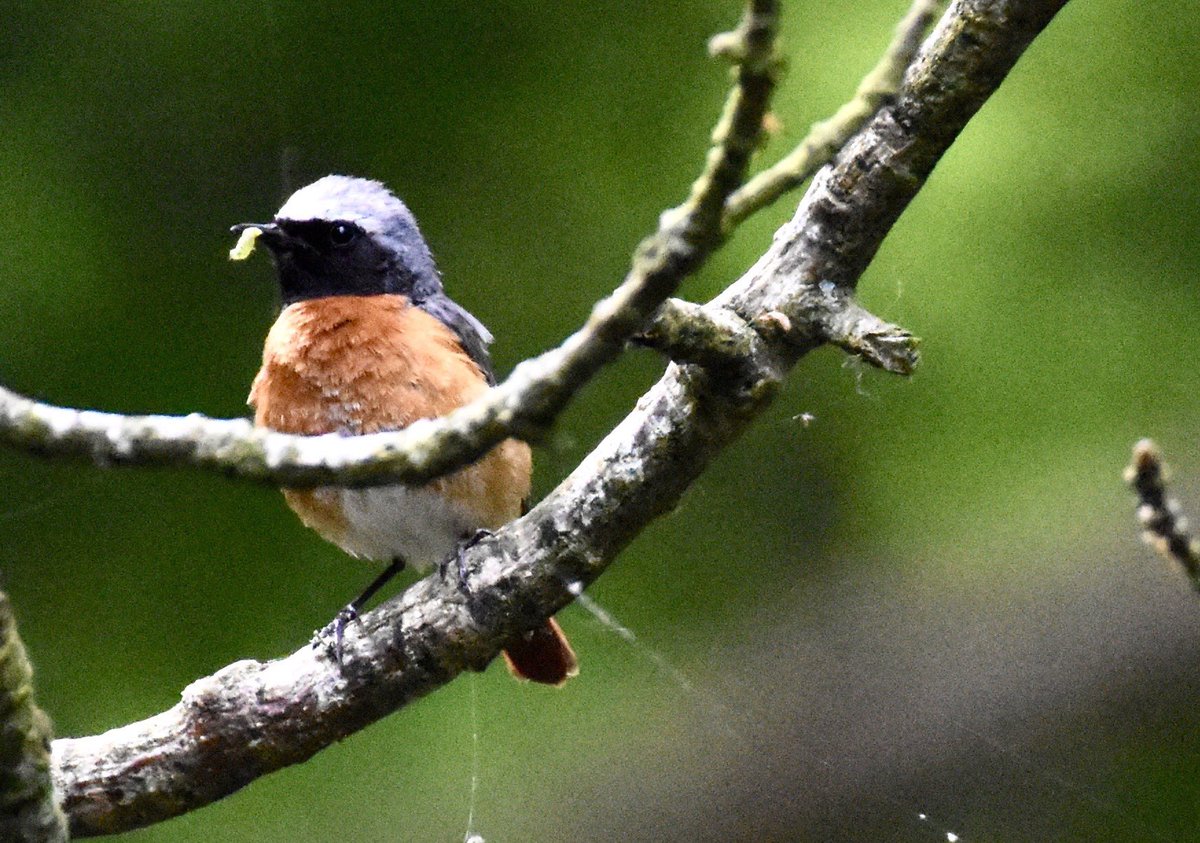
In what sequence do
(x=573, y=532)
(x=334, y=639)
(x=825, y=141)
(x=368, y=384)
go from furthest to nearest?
(x=368, y=384), (x=334, y=639), (x=573, y=532), (x=825, y=141)

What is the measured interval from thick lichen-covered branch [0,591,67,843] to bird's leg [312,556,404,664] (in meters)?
0.94

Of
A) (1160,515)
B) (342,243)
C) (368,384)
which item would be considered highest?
(342,243)

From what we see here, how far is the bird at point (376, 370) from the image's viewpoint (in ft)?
→ 11.4

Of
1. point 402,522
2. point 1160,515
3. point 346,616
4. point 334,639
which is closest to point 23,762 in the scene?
point 334,639

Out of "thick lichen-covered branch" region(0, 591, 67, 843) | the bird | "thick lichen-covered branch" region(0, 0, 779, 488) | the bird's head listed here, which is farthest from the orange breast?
"thick lichen-covered branch" region(0, 0, 779, 488)

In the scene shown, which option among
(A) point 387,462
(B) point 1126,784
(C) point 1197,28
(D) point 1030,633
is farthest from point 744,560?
(A) point 387,462

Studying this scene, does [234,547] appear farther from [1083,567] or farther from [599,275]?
[1083,567]

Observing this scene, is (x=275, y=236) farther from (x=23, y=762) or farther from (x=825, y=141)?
(x=825, y=141)

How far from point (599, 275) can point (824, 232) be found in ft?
5.68

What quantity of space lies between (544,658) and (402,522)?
52 cm

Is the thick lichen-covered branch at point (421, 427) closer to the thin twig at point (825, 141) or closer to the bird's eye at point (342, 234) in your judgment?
the thin twig at point (825, 141)

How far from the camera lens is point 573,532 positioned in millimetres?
2885

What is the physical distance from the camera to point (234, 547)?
14.2ft

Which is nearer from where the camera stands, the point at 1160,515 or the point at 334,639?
the point at 1160,515
